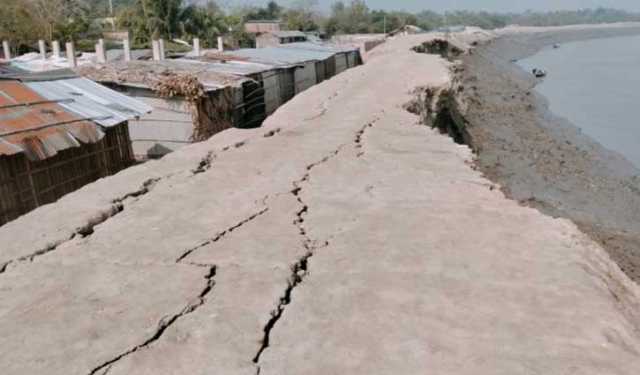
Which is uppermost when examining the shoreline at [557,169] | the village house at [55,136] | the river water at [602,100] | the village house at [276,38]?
the village house at [55,136]

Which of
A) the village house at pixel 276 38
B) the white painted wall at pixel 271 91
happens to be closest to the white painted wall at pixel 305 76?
the white painted wall at pixel 271 91

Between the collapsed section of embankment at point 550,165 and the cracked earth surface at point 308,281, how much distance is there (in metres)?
3.13

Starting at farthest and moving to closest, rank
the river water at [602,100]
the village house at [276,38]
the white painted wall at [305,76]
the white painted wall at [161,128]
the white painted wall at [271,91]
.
Result: 1. the village house at [276,38]
2. the river water at [602,100]
3. the white painted wall at [305,76]
4. the white painted wall at [271,91]
5. the white painted wall at [161,128]

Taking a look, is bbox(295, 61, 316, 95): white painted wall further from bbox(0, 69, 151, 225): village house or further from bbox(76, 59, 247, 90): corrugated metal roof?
bbox(0, 69, 151, 225): village house

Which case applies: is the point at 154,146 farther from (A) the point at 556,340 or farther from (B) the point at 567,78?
(B) the point at 567,78

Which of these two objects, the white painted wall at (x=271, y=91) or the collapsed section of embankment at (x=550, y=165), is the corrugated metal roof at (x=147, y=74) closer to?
the white painted wall at (x=271, y=91)

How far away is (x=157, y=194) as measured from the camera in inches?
209

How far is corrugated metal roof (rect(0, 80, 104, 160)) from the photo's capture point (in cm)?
740

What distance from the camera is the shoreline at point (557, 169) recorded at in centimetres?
963

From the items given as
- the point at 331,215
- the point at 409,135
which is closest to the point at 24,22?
the point at 409,135

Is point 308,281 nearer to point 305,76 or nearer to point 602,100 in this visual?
point 305,76

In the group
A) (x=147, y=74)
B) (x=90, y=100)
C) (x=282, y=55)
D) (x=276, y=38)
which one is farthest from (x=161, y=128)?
(x=276, y=38)

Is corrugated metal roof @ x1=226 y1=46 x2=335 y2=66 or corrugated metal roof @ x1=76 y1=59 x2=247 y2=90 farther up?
corrugated metal roof @ x1=76 y1=59 x2=247 y2=90

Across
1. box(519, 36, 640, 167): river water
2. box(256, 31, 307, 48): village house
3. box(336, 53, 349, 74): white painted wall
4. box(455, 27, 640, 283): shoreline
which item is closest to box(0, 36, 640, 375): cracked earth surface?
box(455, 27, 640, 283): shoreline
